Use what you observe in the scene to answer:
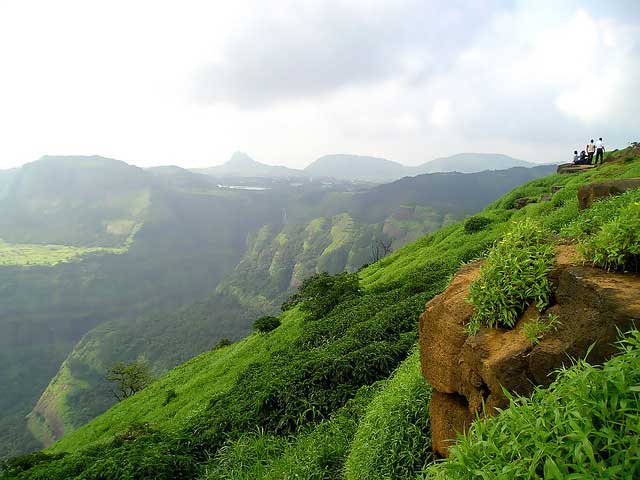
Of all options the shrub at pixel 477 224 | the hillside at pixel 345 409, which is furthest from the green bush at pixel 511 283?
the shrub at pixel 477 224

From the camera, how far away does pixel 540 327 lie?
15.2ft

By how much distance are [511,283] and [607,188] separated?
879 centimetres

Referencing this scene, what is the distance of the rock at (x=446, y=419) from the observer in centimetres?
548

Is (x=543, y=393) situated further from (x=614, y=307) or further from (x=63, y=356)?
(x=63, y=356)

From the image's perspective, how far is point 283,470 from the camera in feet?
27.8

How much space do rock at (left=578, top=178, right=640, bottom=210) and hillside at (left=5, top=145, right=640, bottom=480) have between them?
3.80 ft

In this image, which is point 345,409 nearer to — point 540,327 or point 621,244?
point 540,327

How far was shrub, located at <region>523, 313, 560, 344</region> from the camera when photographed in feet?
15.0

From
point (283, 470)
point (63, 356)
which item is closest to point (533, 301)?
point (283, 470)

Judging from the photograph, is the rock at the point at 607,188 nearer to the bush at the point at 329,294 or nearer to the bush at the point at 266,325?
the bush at the point at 329,294

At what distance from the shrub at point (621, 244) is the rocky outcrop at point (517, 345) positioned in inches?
6.5

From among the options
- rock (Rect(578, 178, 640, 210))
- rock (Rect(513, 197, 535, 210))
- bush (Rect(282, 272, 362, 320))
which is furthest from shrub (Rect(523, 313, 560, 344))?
rock (Rect(513, 197, 535, 210))

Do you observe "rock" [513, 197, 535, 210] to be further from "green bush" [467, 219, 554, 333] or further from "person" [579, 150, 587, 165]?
"green bush" [467, 219, 554, 333]

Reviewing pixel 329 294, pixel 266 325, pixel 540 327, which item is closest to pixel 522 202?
pixel 329 294
